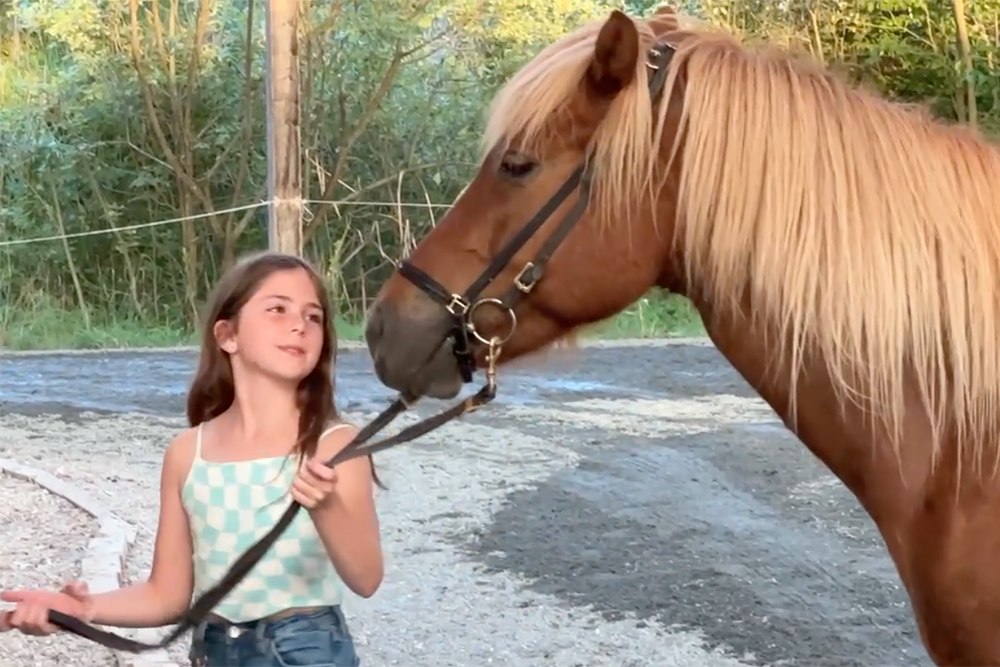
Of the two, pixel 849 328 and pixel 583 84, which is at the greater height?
pixel 583 84

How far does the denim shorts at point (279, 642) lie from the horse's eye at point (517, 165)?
0.63m

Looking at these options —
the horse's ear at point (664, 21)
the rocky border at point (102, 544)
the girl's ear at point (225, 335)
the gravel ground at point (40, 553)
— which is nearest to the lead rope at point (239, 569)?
the girl's ear at point (225, 335)

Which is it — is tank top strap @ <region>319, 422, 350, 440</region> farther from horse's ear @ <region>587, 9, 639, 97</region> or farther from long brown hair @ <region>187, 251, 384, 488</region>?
horse's ear @ <region>587, 9, 639, 97</region>

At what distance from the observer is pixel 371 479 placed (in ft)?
4.90

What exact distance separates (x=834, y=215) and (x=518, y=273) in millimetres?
406

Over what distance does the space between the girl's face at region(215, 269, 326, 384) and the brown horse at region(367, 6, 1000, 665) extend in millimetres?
107

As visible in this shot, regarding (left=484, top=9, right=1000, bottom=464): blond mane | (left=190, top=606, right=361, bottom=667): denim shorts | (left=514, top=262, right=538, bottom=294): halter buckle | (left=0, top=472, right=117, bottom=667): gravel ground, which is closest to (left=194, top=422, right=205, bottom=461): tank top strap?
(left=190, top=606, right=361, bottom=667): denim shorts

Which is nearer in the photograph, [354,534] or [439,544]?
[354,534]

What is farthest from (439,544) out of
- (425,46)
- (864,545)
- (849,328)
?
(425,46)

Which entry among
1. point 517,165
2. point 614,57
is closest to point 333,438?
point 517,165

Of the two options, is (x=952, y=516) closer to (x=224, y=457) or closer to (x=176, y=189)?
(x=224, y=457)

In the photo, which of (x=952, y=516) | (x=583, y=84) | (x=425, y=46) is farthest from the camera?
(x=425, y=46)

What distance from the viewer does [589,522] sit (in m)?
4.03

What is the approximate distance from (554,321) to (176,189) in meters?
8.46
